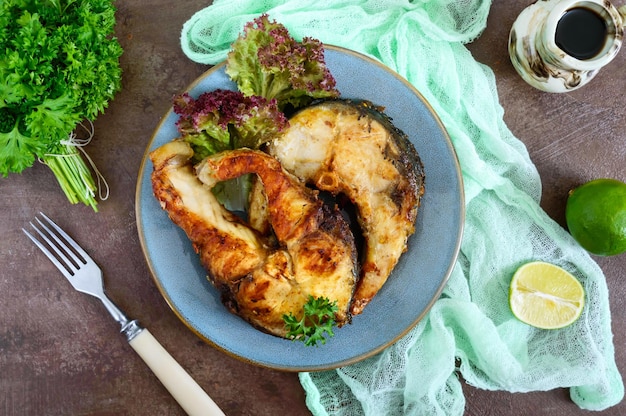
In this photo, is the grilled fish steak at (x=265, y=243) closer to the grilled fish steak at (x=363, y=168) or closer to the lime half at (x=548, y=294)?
the grilled fish steak at (x=363, y=168)

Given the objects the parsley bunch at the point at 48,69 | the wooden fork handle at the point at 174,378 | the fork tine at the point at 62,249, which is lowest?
the wooden fork handle at the point at 174,378

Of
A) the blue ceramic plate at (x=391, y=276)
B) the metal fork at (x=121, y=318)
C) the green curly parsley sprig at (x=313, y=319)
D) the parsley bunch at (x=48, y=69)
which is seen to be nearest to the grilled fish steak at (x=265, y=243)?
the green curly parsley sprig at (x=313, y=319)

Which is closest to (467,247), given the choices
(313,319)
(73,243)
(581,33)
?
(313,319)

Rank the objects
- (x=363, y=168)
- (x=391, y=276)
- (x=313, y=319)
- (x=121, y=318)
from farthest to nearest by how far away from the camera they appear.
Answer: (x=121, y=318) → (x=391, y=276) → (x=363, y=168) → (x=313, y=319)

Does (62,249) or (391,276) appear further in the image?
(62,249)

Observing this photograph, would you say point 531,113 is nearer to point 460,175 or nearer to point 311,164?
point 460,175

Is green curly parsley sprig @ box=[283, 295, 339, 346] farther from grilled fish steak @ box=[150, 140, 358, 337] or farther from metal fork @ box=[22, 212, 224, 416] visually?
metal fork @ box=[22, 212, 224, 416]

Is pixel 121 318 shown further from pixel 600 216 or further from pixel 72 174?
pixel 600 216
